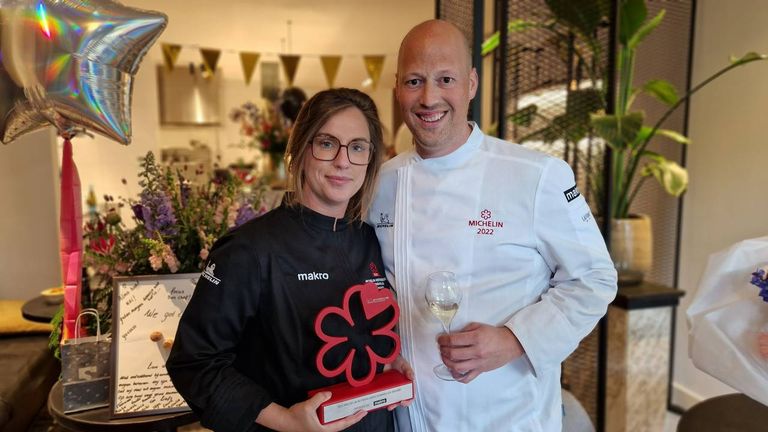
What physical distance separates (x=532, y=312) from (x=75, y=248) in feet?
4.16

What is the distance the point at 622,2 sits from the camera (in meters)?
2.45

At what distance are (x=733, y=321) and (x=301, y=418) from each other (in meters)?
1.21

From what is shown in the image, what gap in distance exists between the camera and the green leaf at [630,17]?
239cm

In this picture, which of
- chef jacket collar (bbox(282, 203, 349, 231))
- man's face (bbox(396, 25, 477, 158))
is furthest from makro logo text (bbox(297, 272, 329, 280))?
man's face (bbox(396, 25, 477, 158))

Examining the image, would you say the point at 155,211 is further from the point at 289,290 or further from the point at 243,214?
the point at 289,290

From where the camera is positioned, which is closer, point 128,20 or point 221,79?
point 128,20

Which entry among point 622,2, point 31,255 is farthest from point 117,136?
point 31,255

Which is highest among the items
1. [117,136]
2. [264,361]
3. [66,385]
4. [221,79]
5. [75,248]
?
[221,79]

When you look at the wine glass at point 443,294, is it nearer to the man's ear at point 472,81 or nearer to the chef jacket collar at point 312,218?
the chef jacket collar at point 312,218

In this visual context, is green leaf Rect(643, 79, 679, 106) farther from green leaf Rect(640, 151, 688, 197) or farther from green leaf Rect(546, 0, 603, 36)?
green leaf Rect(546, 0, 603, 36)

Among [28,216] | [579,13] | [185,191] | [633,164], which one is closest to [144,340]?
[185,191]

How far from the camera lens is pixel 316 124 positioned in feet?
3.61

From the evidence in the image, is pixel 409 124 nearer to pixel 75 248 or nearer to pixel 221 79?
pixel 75 248

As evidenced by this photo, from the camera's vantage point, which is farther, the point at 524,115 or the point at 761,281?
the point at 524,115
